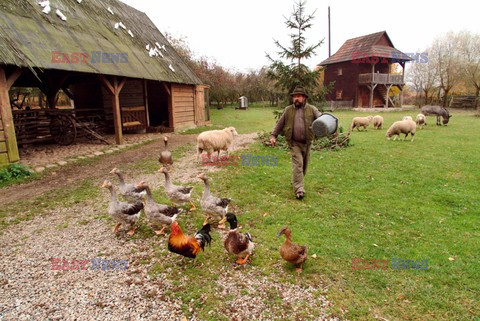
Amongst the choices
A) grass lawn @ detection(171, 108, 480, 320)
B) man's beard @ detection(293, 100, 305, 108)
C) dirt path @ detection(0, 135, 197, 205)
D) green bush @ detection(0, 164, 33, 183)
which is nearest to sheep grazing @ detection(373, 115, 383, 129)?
grass lawn @ detection(171, 108, 480, 320)

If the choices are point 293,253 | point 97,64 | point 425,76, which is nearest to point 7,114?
point 97,64

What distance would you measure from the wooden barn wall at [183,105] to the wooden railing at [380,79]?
2370 centimetres

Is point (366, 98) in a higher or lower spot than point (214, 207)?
higher

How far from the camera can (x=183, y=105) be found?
694 inches

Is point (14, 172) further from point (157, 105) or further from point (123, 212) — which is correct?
point (157, 105)

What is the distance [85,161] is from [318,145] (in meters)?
9.12

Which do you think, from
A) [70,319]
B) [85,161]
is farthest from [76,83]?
[70,319]

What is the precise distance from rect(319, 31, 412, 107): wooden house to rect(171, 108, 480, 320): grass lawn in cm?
2644

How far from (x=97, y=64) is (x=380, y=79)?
105 ft

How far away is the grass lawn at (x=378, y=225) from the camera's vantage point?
10.6 ft

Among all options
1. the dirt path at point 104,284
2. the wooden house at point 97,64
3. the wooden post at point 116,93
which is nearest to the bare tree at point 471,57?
the wooden house at point 97,64

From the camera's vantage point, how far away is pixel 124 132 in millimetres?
16281

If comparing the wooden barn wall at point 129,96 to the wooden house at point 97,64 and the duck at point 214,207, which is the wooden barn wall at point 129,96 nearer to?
the wooden house at point 97,64

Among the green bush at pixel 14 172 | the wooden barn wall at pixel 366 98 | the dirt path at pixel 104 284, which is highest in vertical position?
the wooden barn wall at pixel 366 98
